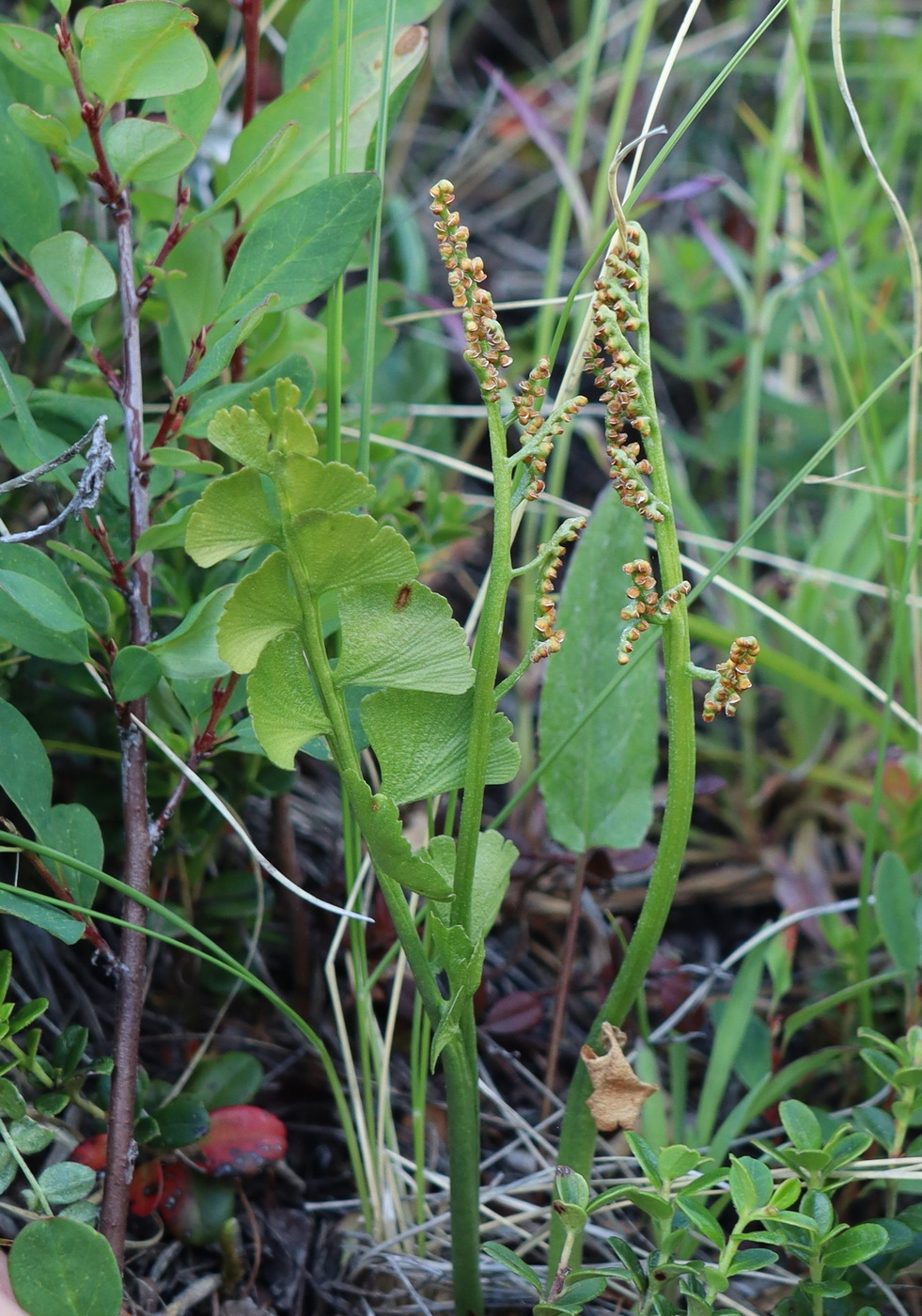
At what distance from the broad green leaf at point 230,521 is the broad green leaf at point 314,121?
13.9 inches

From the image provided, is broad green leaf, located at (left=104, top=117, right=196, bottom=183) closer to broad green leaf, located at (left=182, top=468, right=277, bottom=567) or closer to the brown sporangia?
broad green leaf, located at (left=182, top=468, right=277, bottom=567)

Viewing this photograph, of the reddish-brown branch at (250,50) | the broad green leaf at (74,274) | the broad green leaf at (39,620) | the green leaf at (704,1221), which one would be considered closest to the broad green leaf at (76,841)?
the broad green leaf at (39,620)

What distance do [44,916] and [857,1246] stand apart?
1.71ft

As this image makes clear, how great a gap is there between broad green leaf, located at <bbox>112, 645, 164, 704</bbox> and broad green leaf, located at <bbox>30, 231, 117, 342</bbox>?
21 centimetres

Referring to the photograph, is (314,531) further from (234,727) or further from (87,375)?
(87,375)

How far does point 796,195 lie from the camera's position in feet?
5.75

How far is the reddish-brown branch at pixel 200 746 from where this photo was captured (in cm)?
74

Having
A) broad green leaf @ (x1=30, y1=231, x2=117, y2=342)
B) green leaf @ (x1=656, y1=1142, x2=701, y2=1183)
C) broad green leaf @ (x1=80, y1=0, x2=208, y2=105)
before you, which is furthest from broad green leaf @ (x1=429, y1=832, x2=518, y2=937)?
broad green leaf @ (x1=80, y1=0, x2=208, y2=105)

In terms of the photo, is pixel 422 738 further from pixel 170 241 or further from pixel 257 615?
pixel 170 241

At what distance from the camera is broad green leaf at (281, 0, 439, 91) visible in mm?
839

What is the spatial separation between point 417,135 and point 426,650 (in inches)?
66.7

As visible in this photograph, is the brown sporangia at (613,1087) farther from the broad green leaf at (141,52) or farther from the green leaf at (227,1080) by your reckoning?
the broad green leaf at (141,52)

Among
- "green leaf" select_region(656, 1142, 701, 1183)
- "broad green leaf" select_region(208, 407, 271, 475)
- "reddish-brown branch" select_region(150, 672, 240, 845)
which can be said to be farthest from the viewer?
"reddish-brown branch" select_region(150, 672, 240, 845)

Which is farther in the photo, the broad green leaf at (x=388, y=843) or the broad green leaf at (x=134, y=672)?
the broad green leaf at (x=134, y=672)
